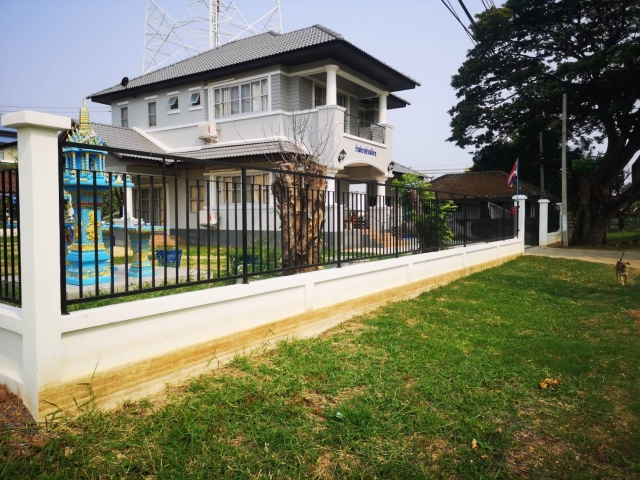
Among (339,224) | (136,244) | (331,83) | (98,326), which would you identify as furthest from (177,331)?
(331,83)

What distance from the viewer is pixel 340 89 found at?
1800 cm

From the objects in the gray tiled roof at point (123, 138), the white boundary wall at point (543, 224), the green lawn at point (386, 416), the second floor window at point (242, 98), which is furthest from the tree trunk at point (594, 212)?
the gray tiled roof at point (123, 138)

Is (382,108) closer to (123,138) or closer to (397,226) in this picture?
(123,138)

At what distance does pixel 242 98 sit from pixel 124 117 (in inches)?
275

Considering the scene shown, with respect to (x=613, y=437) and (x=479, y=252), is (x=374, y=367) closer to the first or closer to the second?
(x=613, y=437)

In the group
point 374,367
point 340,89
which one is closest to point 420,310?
point 374,367

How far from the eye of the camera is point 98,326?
10.1ft

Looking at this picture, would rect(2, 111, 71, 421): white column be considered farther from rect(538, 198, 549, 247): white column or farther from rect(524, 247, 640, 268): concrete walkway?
rect(538, 198, 549, 247): white column

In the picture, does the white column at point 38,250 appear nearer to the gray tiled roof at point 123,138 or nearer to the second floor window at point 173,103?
the gray tiled roof at point 123,138

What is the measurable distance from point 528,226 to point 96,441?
1916 cm

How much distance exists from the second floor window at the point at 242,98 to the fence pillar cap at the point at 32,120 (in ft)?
44.2

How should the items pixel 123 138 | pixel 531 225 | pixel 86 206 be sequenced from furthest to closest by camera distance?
pixel 531 225, pixel 123 138, pixel 86 206

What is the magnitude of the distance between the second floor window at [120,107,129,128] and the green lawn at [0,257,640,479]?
17994 mm

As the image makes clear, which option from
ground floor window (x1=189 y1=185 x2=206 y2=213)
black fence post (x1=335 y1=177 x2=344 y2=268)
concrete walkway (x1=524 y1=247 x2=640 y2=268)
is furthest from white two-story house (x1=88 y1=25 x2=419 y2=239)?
black fence post (x1=335 y1=177 x2=344 y2=268)
